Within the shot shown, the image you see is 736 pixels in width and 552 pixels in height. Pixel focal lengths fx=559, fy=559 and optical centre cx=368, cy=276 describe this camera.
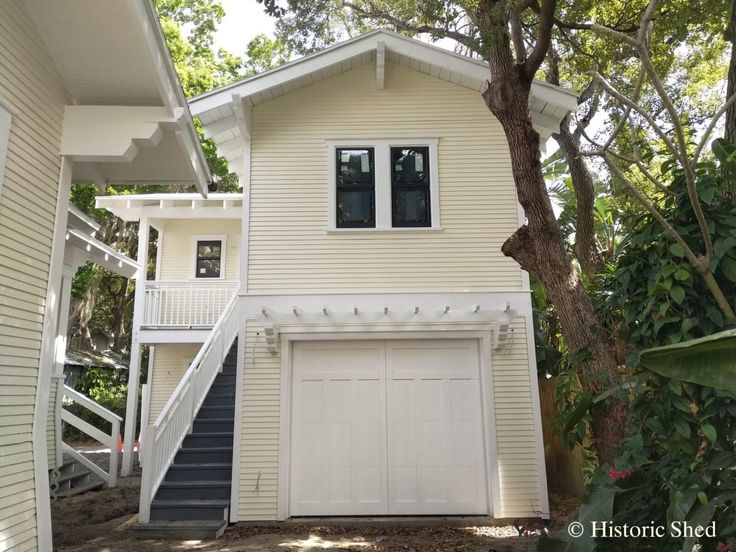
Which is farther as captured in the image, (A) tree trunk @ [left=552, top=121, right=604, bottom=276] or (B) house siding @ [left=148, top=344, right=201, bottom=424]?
(B) house siding @ [left=148, top=344, right=201, bottom=424]

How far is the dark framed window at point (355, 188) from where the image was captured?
828cm

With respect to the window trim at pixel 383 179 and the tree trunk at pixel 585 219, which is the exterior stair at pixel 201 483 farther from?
the tree trunk at pixel 585 219

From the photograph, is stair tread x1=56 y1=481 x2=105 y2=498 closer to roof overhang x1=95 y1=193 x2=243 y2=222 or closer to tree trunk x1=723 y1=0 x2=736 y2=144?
roof overhang x1=95 y1=193 x2=243 y2=222

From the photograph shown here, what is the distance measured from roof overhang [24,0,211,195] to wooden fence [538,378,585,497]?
23.2 feet

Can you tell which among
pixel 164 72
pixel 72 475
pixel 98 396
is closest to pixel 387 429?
pixel 72 475

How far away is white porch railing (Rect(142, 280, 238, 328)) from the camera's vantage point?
11352 millimetres

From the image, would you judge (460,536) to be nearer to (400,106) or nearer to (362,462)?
(362,462)

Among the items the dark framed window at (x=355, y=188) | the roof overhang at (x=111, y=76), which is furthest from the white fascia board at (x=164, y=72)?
the dark framed window at (x=355, y=188)

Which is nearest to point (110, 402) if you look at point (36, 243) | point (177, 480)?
point (177, 480)

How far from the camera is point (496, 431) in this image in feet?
24.8

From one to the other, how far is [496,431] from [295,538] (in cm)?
293

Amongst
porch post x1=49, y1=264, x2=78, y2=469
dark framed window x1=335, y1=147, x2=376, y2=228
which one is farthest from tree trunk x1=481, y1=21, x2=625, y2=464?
porch post x1=49, y1=264, x2=78, y2=469

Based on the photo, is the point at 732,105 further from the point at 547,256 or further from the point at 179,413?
the point at 179,413

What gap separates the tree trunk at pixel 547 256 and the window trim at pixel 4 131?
468 centimetres
